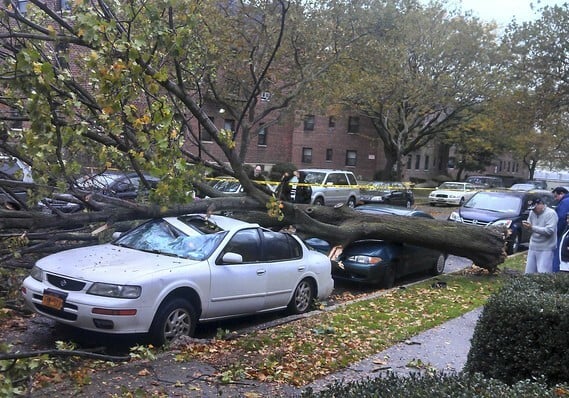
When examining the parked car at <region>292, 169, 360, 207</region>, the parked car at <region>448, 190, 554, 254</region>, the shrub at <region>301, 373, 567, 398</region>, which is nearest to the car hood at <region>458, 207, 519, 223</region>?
the parked car at <region>448, 190, 554, 254</region>

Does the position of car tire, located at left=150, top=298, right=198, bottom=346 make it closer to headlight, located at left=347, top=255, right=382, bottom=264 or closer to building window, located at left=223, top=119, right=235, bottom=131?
headlight, located at left=347, top=255, right=382, bottom=264

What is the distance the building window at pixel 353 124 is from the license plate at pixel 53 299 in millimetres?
40371

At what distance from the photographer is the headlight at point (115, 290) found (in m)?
5.89

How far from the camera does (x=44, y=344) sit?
6.30 m

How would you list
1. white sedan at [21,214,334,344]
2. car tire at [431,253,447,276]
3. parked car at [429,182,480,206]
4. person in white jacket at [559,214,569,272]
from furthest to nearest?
1. parked car at [429,182,480,206]
2. car tire at [431,253,447,276]
3. person in white jacket at [559,214,569,272]
4. white sedan at [21,214,334,344]

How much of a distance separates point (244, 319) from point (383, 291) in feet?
10.0

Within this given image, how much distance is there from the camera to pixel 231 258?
7016mm

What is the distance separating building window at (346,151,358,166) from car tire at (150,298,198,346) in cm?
3945

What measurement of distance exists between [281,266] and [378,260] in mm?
2927

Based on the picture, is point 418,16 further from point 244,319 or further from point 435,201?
point 244,319

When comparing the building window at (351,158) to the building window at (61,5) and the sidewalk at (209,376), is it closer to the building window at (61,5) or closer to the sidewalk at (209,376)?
the building window at (61,5)

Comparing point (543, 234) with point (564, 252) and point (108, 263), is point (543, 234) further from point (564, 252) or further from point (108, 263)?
point (108, 263)

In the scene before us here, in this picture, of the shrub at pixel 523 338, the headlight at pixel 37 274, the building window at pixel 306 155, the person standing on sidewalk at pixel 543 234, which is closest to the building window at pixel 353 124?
the building window at pixel 306 155

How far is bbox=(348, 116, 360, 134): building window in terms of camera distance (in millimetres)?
45125
